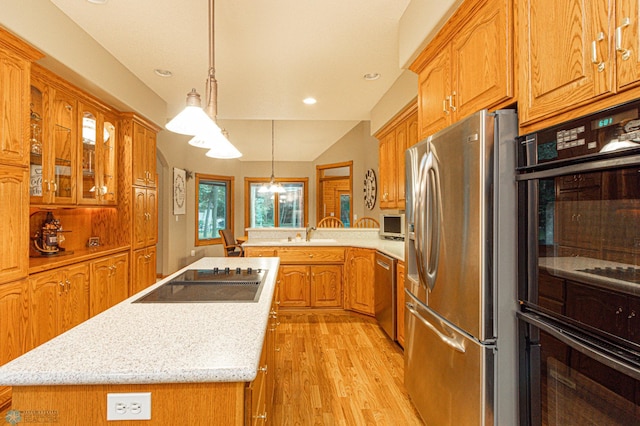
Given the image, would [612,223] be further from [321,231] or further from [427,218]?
[321,231]

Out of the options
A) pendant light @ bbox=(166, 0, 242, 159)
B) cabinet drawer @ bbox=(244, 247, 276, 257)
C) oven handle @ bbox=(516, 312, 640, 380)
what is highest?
pendant light @ bbox=(166, 0, 242, 159)

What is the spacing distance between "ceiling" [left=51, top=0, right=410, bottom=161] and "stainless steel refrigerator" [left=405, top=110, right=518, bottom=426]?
→ 1.36 m

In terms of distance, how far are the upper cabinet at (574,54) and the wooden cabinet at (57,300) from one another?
3.11 metres

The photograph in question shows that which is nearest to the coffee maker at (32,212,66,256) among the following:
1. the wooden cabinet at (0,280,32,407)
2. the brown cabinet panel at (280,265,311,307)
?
the wooden cabinet at (0,280,32,407)

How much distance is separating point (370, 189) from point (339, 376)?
3.86 m

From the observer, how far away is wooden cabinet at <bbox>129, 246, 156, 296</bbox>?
3.76 m

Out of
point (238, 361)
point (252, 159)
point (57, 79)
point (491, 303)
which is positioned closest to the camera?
point (238, 361)

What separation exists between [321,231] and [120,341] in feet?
12.1

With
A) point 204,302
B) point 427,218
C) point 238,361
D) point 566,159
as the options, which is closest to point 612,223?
point 566,159

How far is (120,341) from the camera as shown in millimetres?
998

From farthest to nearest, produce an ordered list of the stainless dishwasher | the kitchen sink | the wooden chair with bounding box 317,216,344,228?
the wooden chair with bounding box 317,216,344,228 < the stainless dishwasher < the kitchen sink

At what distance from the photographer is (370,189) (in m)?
5.93

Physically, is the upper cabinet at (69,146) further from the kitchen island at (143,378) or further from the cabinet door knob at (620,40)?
the cabinet door knob at (620,40)

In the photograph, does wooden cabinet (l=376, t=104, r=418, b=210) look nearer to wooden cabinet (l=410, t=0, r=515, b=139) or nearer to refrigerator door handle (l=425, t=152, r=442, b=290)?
wooden cabinet (l=410, t=0, r=515, b=139)
